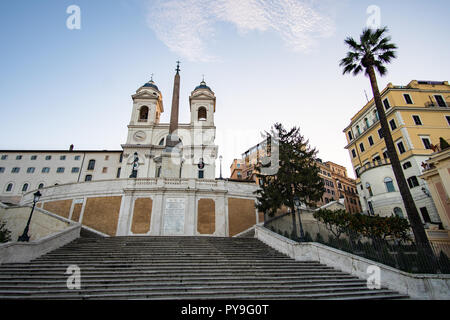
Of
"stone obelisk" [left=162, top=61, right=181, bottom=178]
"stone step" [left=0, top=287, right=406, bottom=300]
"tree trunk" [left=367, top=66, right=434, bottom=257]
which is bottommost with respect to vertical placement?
"stone step" [left=0, top=287, right=406, bottom=300]

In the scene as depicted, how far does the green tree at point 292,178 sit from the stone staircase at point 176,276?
4.78 m

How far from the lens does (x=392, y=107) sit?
1082 inches

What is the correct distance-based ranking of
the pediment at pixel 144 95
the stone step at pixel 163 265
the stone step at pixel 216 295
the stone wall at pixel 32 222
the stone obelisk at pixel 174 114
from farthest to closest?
the pediment at pixel 144 95, the stone obelisk at pixel 174 114, the stone wall at pixel 32 222, the stone step at pixel 163 265, the stone step at pixel 216 295

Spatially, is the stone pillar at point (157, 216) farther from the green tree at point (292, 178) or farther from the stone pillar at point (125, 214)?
the green tree at point (292, 178)

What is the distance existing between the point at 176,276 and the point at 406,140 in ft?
94.7

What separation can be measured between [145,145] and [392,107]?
32.3 metres

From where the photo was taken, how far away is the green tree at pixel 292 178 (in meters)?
15.5

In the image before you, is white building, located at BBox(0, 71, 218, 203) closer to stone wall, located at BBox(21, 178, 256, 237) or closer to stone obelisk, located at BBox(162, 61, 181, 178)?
stone obelisk, located at BBox(162, 61, 181, 178)

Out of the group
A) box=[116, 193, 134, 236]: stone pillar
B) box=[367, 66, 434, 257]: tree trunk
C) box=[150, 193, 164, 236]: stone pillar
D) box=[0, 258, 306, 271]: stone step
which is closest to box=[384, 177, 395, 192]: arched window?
box=[367, 66, 434, 257]: tree trunk

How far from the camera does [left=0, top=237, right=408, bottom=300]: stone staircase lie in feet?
23.4

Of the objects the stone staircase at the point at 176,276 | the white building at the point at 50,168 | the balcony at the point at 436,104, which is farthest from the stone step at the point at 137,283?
the white building at the point at 50,168

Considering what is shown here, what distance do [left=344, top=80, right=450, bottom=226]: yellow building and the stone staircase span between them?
1957 cm

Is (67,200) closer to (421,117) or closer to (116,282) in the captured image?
(116,282)
